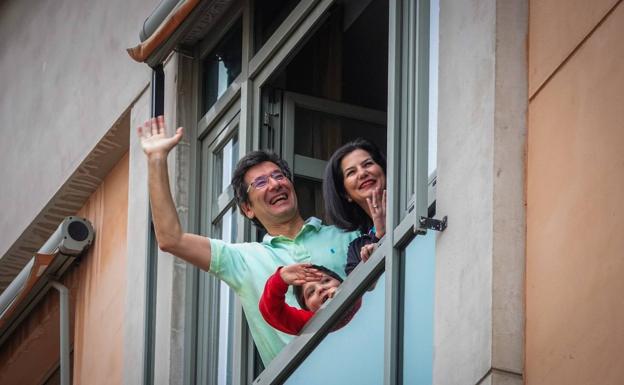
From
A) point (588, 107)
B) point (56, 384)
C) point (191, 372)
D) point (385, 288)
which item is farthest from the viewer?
point (56, 384)

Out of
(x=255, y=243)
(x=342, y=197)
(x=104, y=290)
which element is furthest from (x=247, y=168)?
(x=104, y=290)

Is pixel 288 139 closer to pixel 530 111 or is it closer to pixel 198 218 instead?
pixel 198 218

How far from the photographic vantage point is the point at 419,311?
32.1 ft

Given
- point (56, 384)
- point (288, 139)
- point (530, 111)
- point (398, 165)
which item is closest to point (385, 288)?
point (398, 165)

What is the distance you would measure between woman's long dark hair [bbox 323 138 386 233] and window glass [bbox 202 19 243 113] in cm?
173

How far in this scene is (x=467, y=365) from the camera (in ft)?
29.8

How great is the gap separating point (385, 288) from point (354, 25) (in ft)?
12.1

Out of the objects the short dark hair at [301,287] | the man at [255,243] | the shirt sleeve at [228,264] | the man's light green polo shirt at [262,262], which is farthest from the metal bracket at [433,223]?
the shirt sleeve at [228,264]

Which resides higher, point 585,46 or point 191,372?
point 585,46

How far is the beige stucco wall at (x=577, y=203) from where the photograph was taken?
8.48 metres

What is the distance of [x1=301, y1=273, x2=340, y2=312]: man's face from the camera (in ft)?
35.9

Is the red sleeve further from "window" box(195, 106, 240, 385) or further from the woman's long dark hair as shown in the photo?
"window" box(195, 106, 240, 385)

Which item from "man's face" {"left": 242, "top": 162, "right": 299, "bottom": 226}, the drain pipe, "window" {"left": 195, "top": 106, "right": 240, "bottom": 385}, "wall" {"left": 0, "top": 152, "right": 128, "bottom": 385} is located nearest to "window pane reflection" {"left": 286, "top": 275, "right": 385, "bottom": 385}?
"man's face" {"left": 242, "top": 162, "right": 299, "bottom": 226}

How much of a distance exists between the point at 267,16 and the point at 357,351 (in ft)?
10.3
